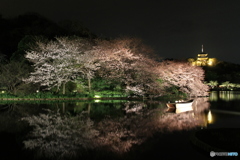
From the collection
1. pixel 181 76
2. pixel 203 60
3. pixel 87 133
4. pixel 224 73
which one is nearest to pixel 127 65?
pixel 181 76

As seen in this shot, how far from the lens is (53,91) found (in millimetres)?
28922

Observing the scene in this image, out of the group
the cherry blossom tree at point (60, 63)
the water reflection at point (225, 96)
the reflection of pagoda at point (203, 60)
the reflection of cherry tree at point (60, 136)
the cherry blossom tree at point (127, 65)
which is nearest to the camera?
the reflection of cherry tree at point (60, 136)

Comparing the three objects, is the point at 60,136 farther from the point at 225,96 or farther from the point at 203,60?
the point at 203,60

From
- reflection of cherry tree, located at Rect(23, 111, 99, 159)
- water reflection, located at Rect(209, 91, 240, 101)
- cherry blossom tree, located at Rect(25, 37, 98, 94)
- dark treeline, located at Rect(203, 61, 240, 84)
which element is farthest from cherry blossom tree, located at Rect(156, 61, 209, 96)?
dark treeline, located at Rect(203, 61, 240, 84)

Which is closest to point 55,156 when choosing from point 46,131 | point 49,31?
point 46,131

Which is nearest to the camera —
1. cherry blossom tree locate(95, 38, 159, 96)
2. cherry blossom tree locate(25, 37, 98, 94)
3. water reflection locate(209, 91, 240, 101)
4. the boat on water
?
the boat on water

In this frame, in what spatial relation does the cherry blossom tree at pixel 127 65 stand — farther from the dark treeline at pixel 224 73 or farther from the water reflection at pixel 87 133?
the dark treeline at pixel 224 73

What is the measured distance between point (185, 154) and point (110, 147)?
2.73m

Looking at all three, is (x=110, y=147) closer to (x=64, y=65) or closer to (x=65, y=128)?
(x=65, y=128)

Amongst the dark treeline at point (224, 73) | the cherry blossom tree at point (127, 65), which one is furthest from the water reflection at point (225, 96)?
the dark treeline at point (224, 73)

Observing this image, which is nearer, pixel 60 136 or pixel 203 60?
pixel 60 136

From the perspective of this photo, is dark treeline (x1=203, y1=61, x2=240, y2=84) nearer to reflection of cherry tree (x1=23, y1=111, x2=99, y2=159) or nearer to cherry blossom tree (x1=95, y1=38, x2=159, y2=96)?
cherry blossom tree (x1=95, y1=38, x2=159, y2=96)

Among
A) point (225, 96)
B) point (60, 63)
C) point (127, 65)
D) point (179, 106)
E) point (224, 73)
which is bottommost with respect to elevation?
point (225, 96)

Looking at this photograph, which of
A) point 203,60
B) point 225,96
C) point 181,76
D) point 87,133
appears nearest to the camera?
point 87,133
